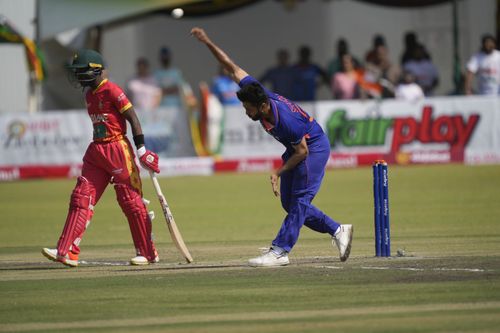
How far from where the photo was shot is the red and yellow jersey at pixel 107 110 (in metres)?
11.2

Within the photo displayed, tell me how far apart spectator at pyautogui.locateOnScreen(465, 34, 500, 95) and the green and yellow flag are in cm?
845

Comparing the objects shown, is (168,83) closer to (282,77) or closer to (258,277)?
(282,77)

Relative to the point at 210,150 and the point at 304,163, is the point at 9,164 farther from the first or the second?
the point at 304,163

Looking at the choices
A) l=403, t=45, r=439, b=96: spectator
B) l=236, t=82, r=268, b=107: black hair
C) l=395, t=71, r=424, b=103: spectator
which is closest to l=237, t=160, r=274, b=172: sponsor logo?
l=395, t=71, r=424, b=103: spectator

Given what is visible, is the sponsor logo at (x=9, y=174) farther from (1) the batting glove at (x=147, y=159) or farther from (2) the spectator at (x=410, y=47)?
(1) the batting glove at (x=147, y=159)

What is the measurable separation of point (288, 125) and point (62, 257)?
232 centimetres

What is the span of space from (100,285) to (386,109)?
49.9ft

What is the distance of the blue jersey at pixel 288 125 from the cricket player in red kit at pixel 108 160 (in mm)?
1217

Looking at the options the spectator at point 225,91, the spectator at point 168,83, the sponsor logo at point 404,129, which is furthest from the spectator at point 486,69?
the spectator at point 168,83

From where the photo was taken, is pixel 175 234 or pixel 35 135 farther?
pixel 35 135

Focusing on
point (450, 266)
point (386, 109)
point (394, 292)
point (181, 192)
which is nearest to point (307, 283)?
point (394, 292)

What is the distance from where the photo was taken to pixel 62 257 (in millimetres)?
10945

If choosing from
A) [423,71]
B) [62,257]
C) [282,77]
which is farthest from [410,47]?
[62,257]

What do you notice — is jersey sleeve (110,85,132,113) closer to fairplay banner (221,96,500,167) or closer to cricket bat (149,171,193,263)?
cricket bat (149,171,193,263)
